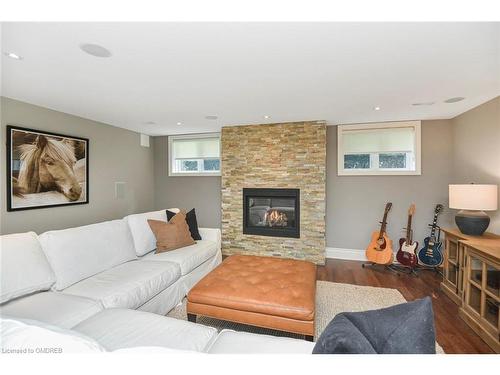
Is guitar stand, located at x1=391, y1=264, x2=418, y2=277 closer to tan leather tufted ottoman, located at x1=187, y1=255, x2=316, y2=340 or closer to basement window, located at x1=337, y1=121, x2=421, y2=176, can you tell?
basement window, located at x1=337, y1=121, x2=421, y2=176

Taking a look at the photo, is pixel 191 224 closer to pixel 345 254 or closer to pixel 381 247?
pixel 345 254

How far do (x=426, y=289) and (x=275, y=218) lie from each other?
2220 mm

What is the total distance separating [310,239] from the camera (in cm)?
378

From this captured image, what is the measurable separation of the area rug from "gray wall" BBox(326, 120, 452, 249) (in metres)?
1.23

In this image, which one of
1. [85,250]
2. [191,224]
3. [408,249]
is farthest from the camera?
[408,249]

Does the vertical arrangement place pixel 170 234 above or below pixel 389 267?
above

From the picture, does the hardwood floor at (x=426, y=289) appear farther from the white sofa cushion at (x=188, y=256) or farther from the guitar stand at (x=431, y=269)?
the white sofa cushion at (x=188, y=256)

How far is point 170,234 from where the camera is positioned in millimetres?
2816

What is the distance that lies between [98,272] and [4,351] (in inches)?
65.0

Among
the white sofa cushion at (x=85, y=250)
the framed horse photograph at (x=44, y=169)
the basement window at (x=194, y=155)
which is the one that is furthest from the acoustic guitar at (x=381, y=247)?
the framed horse photograph at (x=44, y=169)

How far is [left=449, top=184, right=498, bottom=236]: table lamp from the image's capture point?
239cm

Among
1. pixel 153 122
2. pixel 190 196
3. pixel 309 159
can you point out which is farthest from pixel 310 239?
pixel 153 122

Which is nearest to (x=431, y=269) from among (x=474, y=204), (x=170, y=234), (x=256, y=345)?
(x=474, y=204)

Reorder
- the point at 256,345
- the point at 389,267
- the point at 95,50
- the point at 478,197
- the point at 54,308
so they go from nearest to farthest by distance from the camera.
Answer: the point at 256,345, the point at 54,308, the point at 95,50, the point at 478,197, the point at 389,267
